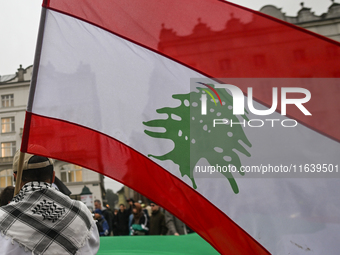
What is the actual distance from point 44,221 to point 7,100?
4194 cm

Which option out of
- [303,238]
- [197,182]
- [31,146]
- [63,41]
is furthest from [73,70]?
[303,238]

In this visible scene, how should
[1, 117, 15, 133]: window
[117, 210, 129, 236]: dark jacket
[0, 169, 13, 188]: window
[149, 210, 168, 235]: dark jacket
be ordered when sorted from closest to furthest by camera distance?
[149, 210, 168, 235]: dark jacket, [117, 210, 129, 236]: dark jacket, [0, 169, 13, 188]: window, [1, 117, 15, 133]: window

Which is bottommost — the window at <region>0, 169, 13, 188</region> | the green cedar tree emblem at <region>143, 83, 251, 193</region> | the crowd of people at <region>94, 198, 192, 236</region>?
the window at <region>0, 169, 13, 188</region>

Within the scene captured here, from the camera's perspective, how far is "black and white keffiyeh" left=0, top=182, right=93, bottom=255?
1885mm

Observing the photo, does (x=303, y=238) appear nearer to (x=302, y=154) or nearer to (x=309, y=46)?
(x=302, y=154)

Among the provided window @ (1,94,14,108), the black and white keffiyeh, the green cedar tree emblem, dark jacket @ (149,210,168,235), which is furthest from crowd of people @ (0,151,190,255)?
window @ (1,94,14,108)

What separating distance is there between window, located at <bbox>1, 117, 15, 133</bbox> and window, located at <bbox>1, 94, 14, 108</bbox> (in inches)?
58.2

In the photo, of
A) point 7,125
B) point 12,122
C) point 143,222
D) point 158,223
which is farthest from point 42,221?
point 7,125

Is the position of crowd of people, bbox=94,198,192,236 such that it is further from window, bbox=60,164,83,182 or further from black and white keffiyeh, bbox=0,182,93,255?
window, bbox=60,164,83,182

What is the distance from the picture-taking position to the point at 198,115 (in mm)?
2773

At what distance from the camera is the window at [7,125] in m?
39.7

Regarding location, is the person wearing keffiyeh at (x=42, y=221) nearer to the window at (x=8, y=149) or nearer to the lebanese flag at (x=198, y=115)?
the lebanese flag at (x=198, y=115)

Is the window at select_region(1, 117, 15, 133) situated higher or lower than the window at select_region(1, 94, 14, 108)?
lower

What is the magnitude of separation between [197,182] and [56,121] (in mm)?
1127
